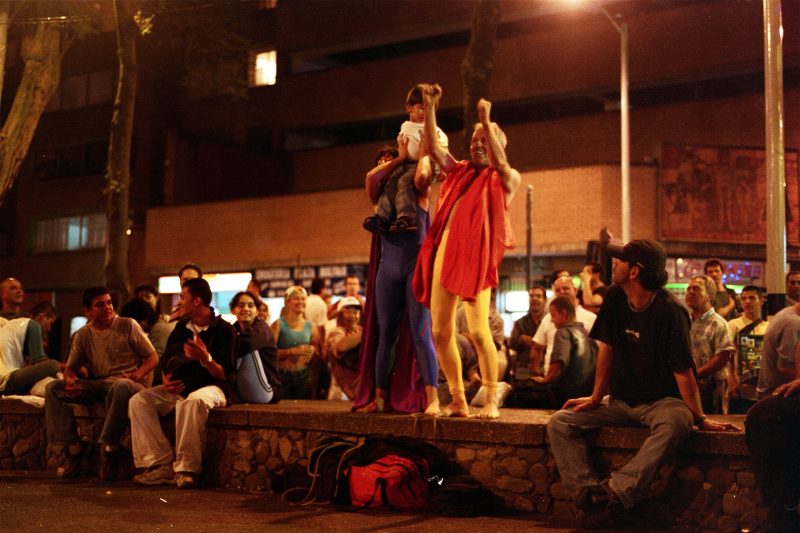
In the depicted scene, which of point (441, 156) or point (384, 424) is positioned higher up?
point (441, 156)

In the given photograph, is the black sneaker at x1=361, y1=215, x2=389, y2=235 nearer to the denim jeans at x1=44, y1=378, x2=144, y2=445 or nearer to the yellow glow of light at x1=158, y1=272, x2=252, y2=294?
the denim jeans at x1=44, y1=378, x2=144, y2=445

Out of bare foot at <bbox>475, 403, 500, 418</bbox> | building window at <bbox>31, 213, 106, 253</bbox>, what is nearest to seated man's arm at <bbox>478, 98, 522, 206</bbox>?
bare foot at <bbox>475, 403, 500, 418</bbox>

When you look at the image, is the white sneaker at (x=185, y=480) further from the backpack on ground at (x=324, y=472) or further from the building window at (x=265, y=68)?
the building window at (x=265, y=68)

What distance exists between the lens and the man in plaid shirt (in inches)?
384

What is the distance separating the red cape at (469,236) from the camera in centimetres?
796

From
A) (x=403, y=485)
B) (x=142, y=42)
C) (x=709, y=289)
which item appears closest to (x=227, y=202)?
(x=142, y=42)

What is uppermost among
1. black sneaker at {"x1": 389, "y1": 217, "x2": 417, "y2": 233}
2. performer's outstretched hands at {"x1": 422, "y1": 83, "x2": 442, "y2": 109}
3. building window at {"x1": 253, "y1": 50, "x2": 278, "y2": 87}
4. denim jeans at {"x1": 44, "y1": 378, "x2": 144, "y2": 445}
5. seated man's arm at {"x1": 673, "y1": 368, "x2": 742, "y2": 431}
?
building window at {"x1": 253, "y1": 50, "x2": 278, "y2": 87}

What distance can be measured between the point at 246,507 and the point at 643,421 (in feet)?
10.1

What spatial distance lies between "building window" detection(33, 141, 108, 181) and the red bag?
34.9 m

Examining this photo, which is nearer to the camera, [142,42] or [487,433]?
[487,433]

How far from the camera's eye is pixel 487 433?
7770 mm

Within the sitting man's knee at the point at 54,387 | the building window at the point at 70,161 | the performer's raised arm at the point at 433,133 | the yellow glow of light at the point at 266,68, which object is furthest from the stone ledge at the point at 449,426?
the building window at the point at 70,161

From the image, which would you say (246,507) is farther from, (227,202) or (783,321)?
(227,202)

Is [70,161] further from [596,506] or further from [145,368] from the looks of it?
[596,506]
